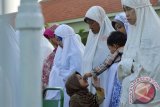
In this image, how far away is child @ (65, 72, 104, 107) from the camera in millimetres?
5633

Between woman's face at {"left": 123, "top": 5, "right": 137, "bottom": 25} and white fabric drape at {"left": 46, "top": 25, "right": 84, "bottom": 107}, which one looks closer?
woman's face at {"left": 123, "top": 5, "right": 137, "bottom": 25}

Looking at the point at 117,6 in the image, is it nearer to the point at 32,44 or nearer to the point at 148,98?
the point at 148,98

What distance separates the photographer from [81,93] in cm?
573

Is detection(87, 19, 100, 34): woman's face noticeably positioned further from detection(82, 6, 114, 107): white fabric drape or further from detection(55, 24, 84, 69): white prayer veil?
detection(55, 24, 84, 69): white prayer veil

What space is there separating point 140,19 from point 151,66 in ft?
1.64

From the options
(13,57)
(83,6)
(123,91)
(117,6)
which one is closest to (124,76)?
(123,91)

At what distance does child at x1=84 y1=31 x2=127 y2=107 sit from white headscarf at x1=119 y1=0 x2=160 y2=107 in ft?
1.52

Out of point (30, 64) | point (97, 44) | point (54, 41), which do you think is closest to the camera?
point (30, 64)

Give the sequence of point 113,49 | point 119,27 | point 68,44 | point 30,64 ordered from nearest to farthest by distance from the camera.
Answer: point 30,64, point 113,49, point 119,27, point 68,44

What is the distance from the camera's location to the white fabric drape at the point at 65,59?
6863mm

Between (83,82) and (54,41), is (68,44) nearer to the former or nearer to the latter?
(54,41)

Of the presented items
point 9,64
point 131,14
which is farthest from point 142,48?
point 9,64

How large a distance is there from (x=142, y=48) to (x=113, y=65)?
809 mm

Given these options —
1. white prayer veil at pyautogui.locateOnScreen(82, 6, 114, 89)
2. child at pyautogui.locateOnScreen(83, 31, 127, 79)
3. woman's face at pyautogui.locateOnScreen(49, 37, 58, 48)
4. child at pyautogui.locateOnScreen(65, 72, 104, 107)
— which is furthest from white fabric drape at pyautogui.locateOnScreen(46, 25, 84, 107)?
child at pyautogui.locateOnScreen(83, 31, 127, 79)
